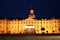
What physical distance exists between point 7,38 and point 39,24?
1943 centimetres

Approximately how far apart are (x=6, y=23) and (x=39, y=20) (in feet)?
13.2

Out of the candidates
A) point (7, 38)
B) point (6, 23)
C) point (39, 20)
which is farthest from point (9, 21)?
point (7, 38)

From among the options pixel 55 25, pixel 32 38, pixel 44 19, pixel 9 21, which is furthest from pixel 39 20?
pixel 32 38

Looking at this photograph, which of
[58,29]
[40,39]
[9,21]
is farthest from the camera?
[9,21]

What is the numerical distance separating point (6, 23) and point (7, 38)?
19.0 metres

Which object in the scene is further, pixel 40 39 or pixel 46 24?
pixel 46 24

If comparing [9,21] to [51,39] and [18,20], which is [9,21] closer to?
[18,20]

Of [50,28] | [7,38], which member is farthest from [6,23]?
[7,38]

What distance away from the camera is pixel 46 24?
67.0 feet

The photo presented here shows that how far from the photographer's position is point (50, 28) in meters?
19.8

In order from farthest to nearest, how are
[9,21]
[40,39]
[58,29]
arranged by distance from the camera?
[9,21]
[58,29]
[40,39]

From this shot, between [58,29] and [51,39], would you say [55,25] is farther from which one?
[51,39]

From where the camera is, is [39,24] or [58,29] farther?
[39,24]

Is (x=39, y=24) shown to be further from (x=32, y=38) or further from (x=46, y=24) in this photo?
(x=32, y=38)
